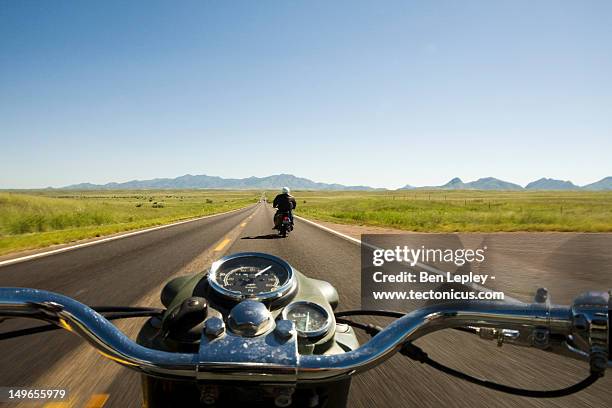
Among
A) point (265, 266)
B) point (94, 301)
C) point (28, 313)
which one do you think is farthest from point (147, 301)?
point (28, 313)

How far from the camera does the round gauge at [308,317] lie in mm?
1677

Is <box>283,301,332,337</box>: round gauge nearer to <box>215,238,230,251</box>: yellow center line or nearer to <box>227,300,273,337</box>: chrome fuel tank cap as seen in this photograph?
<box>227,300,273,337</box>: chrome fuel tank cap

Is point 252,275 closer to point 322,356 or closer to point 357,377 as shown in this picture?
point 322,356

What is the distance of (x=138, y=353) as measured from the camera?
4.30ft

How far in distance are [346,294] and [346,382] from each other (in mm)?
4333

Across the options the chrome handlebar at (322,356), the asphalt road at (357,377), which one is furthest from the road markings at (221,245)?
Result: the chrome handlebar at (322,356)

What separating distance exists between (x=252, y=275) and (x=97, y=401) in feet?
5.06

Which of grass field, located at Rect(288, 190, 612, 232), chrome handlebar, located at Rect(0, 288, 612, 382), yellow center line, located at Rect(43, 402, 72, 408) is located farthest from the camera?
grass field, located at Rect(288, 190, 612, 232)

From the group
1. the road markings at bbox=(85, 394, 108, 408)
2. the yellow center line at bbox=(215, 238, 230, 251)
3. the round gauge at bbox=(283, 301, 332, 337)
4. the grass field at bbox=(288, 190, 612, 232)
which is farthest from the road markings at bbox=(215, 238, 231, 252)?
the grass field at bbox=(288, 190, 612, 232)

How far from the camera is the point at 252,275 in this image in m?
2.35

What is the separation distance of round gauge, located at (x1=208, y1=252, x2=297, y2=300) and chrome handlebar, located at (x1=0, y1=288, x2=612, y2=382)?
2.01ft

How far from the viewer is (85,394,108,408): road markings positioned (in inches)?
107

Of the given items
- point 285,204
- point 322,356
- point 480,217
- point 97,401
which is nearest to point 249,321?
point 322,356

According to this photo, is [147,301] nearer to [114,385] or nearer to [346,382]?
[114,385]
